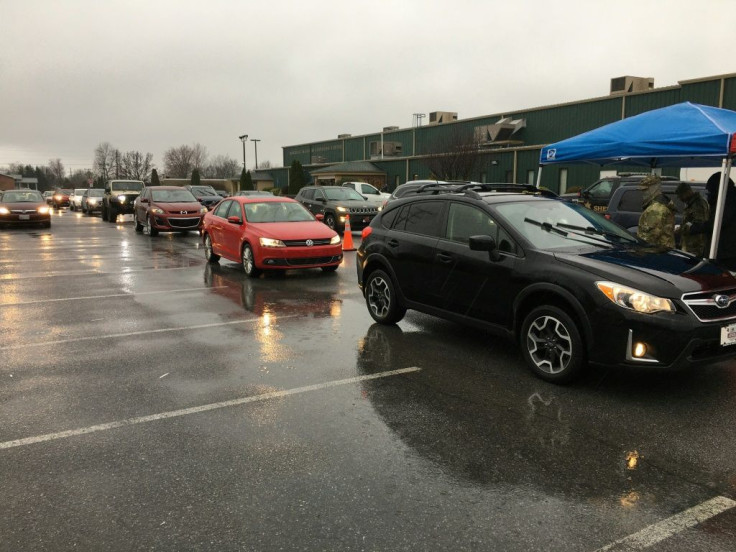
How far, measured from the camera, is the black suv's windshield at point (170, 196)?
22.0 meters

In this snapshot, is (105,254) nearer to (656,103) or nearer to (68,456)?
(68,456)

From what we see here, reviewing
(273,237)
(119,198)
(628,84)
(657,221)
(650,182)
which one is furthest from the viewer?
(628,84)

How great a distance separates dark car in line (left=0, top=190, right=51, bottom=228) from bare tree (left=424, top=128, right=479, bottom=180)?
77.9 feet

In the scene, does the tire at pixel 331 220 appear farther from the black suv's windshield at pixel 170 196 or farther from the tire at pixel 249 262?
the tire at pixel 249 262

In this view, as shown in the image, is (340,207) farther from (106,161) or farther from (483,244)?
(106,161)

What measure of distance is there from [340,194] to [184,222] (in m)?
5.59

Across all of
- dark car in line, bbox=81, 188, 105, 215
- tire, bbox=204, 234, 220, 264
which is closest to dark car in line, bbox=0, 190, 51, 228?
dark car in line, bbox=81, 188, 105, 215

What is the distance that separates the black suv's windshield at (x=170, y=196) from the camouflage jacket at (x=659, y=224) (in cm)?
1757

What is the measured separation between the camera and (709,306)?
4.91 meters

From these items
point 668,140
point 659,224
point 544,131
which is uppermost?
point 544,131

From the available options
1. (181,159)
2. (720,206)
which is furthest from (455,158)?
(181,159)

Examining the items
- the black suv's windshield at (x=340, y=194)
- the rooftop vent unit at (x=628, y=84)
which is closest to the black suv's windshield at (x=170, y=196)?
the black suv's windshield at (x=340, y=194)

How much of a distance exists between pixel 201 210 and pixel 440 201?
16.1 m

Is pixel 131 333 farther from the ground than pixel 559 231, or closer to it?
closer to it
